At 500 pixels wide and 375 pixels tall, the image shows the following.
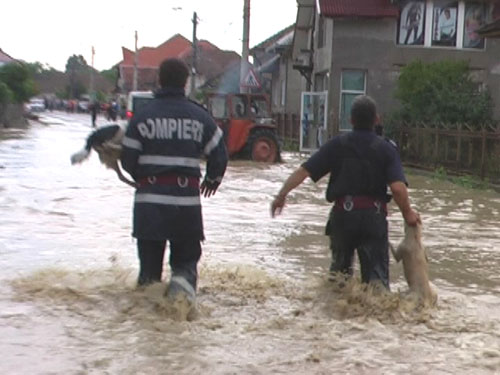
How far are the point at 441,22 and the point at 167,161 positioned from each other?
80.2 feet

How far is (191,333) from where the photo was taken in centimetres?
560

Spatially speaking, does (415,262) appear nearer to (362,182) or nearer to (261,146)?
(362,182)

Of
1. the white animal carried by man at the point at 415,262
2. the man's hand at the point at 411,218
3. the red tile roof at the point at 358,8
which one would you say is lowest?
the white animal carried by man at the point at 415,262

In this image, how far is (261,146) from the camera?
77.3 ft

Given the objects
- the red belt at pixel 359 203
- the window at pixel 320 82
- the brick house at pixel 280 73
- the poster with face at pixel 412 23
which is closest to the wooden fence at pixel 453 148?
the poster with face at pixel 412 23

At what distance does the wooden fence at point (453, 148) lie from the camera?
743 inches

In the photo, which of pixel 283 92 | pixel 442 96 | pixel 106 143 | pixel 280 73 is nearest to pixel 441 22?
pixel 442 96

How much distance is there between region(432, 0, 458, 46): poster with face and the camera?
93.7ft

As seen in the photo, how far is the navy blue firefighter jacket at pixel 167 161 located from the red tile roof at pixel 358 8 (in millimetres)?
22051

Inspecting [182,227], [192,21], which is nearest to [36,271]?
[182,227]

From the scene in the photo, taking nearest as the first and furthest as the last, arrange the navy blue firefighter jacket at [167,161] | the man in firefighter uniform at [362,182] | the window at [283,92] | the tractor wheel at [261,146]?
the navy blue firefighter jacket at [167,161] → the man in firefighter uniform at [362,182] → the tractor wheel at [261,146] → the window at [283,92]

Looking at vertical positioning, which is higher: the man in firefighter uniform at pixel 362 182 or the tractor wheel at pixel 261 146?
the man in firefighter uniform at pixel 362 182

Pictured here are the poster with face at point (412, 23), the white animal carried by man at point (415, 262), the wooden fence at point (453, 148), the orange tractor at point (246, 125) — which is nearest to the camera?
the white animal carried by man at point (415, 262)

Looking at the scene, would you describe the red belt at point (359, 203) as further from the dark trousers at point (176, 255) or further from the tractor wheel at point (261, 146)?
the tractor wheel at point (261, 146)
